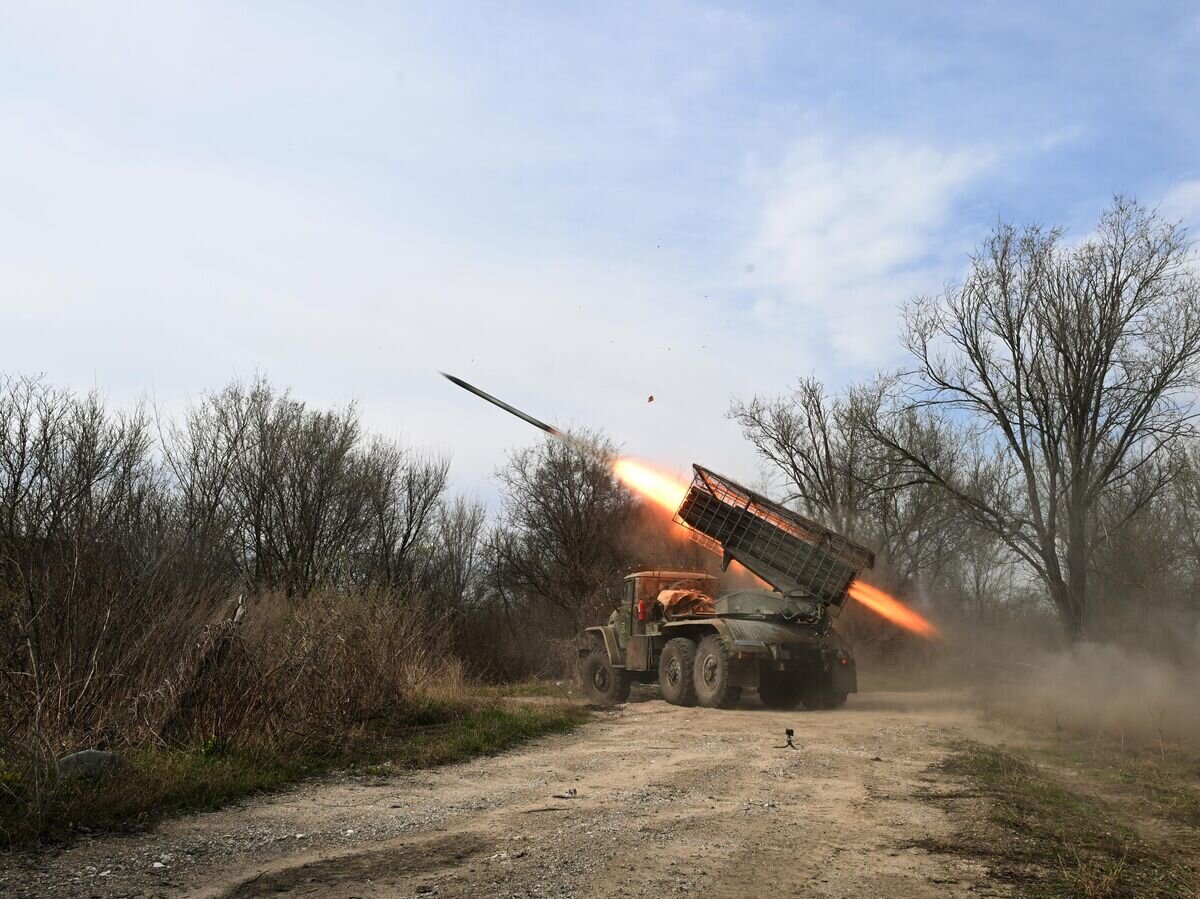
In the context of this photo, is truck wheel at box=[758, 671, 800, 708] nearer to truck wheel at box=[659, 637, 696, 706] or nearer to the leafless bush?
truck wheel at box=[659, 637, 696, 706]

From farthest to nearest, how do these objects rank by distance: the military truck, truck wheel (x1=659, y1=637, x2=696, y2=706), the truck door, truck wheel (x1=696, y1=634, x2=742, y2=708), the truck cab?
the truck door < the truck cab < truck wheel (x1=659, y1=637, x2=696, y2=706) < the military truck < truck wheel (x1=696, y1=634, x2=742, y2=708)

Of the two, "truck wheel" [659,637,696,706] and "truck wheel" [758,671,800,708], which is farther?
"truck wheel" [659,637,696,706]

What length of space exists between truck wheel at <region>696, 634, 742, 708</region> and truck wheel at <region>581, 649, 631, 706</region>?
2.85 meters

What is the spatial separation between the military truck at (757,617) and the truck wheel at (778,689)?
0.09 ft

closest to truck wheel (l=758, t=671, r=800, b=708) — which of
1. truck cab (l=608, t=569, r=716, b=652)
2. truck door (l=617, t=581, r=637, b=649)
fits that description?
truck cab (l=608, t=569, r=716, b=652)

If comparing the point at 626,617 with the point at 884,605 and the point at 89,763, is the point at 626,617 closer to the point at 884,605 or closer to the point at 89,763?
the point at 884,605

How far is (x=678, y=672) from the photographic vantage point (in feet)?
59.6

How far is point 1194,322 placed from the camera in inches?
789

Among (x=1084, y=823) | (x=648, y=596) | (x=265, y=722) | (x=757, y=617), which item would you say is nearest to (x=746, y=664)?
(x=757, y=617)

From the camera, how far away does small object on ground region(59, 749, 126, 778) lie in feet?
23.9

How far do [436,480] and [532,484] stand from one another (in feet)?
13.8

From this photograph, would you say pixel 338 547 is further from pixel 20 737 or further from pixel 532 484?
pixel 20 737

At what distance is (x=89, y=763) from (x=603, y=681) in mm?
14506

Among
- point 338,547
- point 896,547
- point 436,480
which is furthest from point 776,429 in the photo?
point 338,547
